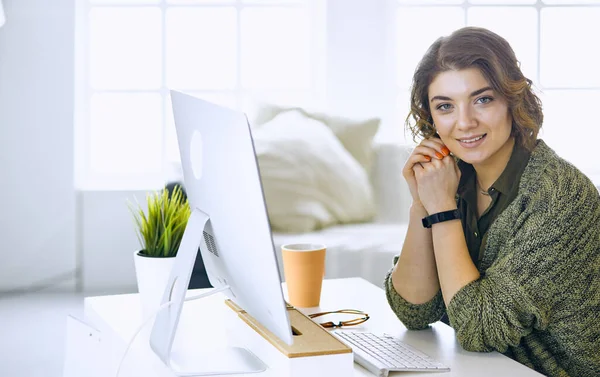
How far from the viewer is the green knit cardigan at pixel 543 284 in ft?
4.39

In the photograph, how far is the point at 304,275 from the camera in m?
1.60

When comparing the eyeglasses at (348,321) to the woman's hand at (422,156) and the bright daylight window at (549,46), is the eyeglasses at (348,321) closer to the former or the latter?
the woman's hand at (422,156)

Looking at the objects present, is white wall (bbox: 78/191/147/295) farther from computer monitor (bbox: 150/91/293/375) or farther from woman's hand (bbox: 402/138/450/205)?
computer monitor (bbox: 150/91/293/375)

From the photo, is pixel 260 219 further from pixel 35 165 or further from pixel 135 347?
pixel 35 165

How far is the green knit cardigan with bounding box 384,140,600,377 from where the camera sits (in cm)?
134

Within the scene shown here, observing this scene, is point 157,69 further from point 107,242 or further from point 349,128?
point 349,128

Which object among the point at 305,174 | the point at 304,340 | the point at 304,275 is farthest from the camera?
the point at 305,174

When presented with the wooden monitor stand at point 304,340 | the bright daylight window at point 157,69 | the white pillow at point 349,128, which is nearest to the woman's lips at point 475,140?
the wooden monitor stand at point 304,340

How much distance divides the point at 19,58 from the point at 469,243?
270cm

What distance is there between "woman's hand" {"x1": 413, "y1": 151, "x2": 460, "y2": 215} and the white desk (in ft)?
0.78

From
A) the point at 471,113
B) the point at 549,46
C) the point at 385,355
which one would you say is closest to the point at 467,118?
the point at 471,113

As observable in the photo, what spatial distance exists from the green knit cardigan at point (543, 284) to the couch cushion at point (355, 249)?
7.44 feet

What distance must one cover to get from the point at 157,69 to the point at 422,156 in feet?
8.19

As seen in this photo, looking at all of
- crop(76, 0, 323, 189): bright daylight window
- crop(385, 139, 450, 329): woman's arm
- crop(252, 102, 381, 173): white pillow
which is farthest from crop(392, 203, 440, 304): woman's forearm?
crop(76, 0, 323, 189): bright daylight window
